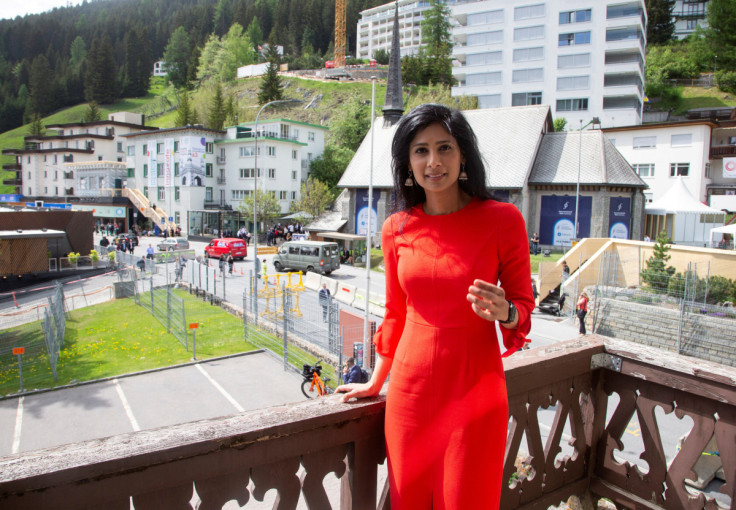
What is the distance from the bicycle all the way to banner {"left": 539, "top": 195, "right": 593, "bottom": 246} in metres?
27.7

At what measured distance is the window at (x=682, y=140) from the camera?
42.9m

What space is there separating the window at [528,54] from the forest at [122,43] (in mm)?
78464

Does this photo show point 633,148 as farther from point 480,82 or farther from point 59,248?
point 59,248

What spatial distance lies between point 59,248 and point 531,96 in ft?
168

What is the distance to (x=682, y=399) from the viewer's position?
3.10m

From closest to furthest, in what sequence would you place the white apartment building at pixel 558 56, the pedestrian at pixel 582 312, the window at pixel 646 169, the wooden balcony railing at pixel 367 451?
the wooden balcony railing at pixel 367 451
the pedestrian at pixel 582 312
the window at pixel 646 169
the white apartment building at pixel 558 56

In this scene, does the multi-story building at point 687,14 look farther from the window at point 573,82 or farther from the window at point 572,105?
the window at point 572,105

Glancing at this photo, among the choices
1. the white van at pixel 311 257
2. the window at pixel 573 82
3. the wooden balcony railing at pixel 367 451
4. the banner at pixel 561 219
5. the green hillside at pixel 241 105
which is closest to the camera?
the wooden balcony railing at pixel 367 451

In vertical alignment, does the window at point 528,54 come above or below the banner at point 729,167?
above

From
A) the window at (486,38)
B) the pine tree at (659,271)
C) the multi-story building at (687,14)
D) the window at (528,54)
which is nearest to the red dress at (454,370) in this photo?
the pine tree at (659,271)

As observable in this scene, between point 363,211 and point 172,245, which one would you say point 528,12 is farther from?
point 172,245

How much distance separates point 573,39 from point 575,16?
2.41m

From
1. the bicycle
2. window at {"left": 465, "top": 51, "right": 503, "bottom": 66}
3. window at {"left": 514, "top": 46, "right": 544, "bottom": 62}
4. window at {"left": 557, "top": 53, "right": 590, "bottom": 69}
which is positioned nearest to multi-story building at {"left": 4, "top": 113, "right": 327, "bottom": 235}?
window at {"left": 465, "top": 51, "right": 503, "bottom": 66}

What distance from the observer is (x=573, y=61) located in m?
57.2
